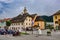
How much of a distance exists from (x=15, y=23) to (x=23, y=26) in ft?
25.3

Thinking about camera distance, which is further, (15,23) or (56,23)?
(15,23)

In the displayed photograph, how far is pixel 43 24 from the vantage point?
9575cm

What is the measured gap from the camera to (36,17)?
9944 cm

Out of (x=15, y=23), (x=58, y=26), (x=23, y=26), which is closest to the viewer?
(x=58, y=26)

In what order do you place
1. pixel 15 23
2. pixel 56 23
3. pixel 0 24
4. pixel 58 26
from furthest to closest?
pixel 0 24 → pixel 15 23 → pixel 56 23 → pixel 58 26

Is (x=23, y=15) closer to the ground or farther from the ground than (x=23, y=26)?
farther from the ground

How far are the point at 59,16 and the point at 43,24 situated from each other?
1589 centimetres

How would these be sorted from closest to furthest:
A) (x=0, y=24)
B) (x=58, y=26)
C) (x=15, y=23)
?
(x=58, y=26)
(x=15, y=23)
(x=0, y=24)

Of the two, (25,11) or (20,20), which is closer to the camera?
(20,20)

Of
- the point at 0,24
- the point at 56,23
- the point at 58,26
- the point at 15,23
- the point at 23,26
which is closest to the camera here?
the point at 58,26

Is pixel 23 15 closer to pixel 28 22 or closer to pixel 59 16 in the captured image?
pixel 28 22

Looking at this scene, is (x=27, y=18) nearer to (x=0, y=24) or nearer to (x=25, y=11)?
(x=25, y=11)

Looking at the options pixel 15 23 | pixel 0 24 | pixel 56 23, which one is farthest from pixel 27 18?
pixel 0 24

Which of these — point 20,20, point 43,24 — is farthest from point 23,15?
point 43,24
